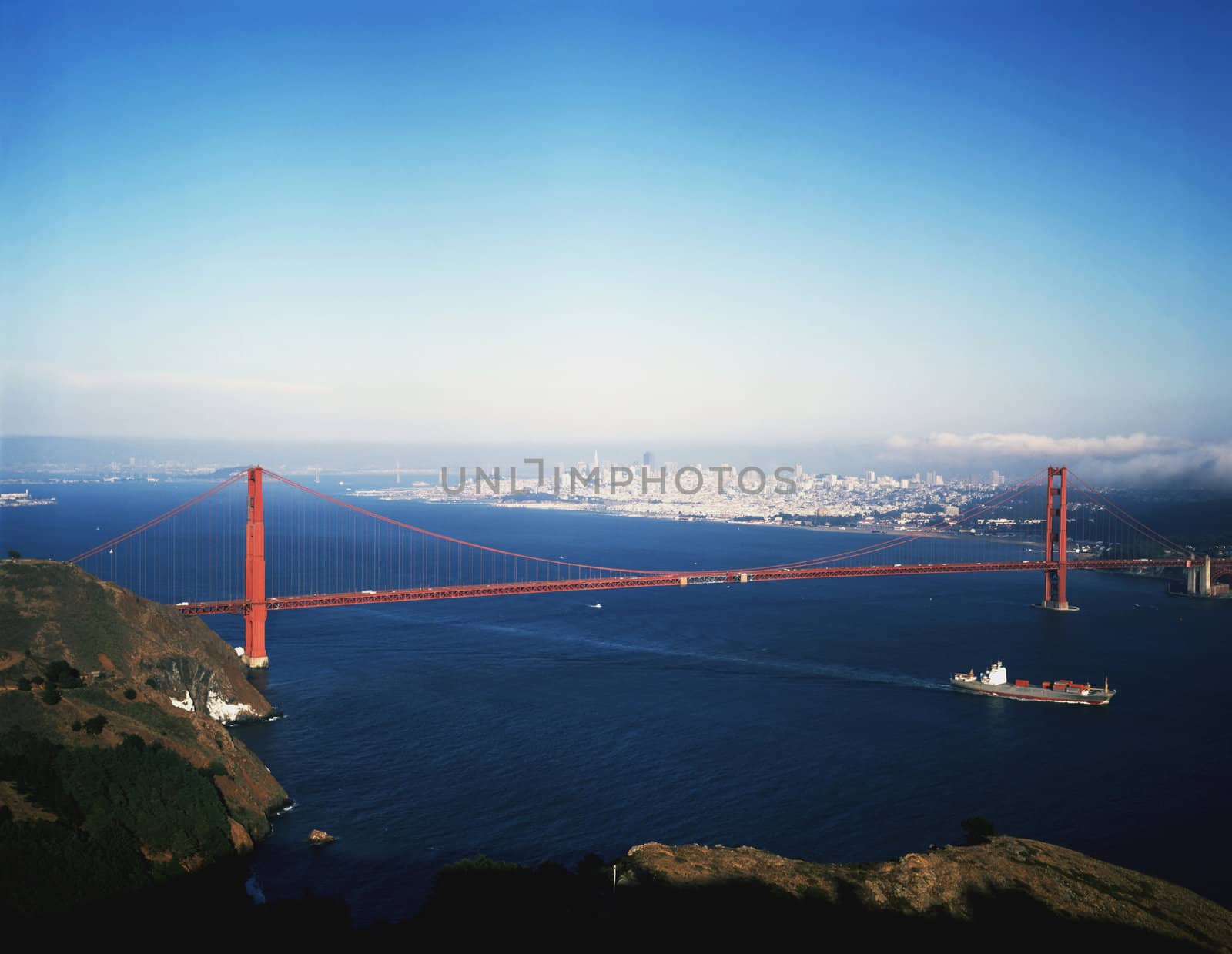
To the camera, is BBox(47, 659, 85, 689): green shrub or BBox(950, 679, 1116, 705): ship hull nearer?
BBox(47, 659, 85, 689): green shrub

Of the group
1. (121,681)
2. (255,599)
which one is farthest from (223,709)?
(255,599)

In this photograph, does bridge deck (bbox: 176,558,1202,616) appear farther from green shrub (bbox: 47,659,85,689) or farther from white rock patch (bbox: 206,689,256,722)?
green shrub (bbox: 47,659,85,689)

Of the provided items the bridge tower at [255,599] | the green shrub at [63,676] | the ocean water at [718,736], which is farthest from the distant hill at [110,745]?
the bridge tower at [255,599]

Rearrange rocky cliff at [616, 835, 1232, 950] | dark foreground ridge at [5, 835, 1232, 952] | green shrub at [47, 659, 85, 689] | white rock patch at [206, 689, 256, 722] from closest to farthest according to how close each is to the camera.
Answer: dark foreground ridge at [5, 835, 1232, 952] → rocky cliff at [616, 835, 1232, 950] → green shrub at [47, 659, 85, 689] → white rock patch at [206, 689, 256, 722]

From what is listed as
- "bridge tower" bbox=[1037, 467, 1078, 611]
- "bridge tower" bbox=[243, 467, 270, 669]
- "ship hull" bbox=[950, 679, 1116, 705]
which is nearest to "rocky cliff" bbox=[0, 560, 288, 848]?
"bridge tower" bbox=[243, 467, 270, 669]

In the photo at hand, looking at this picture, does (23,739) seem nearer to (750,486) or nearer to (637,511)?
(637,511)

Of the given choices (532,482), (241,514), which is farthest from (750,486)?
(241,514)

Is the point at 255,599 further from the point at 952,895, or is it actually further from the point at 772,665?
the point at 952,895
